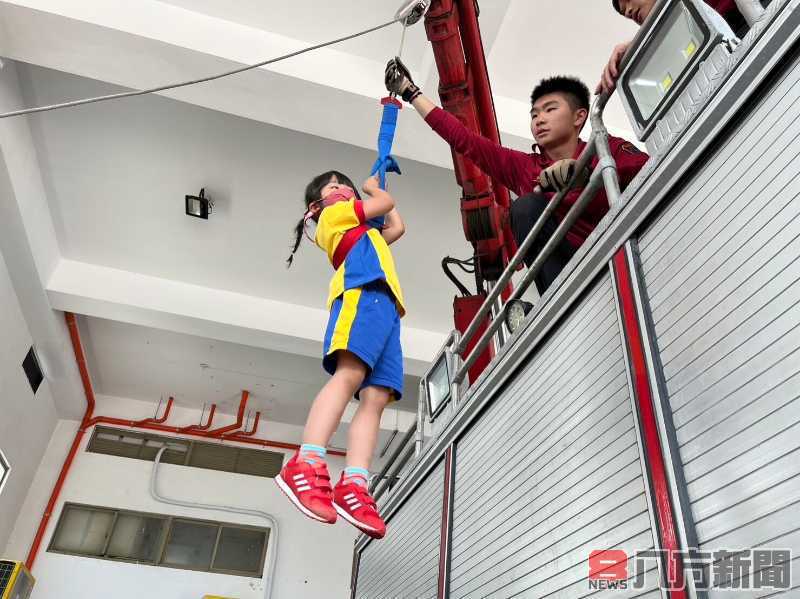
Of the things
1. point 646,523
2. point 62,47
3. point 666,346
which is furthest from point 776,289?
point 62,47

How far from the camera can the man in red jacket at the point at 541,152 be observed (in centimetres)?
243

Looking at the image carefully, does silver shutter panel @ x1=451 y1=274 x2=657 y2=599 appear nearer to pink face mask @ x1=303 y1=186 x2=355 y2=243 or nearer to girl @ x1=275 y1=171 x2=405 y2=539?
girl @ x1=275 y1=171 x2=405 y2=539

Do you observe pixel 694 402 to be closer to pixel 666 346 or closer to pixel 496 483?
pixel 666 346

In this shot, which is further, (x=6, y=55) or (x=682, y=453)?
(x=6, y=55)

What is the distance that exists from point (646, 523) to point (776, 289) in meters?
0.56

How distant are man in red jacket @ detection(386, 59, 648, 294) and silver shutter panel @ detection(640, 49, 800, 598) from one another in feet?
2.90

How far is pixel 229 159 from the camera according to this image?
18.0ft

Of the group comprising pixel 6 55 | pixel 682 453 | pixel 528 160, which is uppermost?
pixel 6 55

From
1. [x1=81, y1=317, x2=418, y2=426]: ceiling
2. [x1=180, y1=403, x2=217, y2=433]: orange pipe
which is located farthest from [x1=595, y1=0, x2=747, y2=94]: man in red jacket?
[x1=180, y1=403, x2=217, y2=433]: orange pipe

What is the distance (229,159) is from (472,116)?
2589 millimetres

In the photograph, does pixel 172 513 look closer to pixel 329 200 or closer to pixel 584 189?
pixel 329 200

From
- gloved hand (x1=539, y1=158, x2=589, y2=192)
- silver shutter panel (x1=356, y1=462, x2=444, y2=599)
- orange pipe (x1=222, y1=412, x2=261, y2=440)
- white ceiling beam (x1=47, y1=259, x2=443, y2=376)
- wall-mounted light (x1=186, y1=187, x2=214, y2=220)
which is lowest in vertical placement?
silver shutter panel (x1=356, y1=462, x2=444, y2=599)

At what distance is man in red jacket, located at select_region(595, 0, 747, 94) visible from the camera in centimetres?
182

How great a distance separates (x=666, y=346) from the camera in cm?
147
